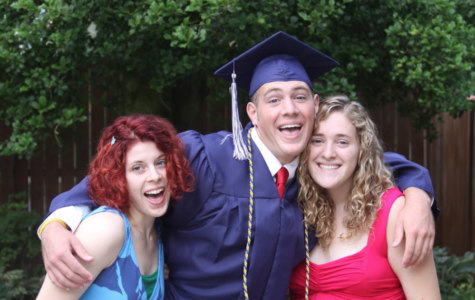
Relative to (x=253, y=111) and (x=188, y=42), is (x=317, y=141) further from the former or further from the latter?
(x=188, y=42)

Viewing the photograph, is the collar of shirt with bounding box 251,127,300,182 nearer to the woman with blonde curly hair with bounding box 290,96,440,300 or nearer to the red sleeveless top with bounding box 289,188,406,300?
the woman with blonde curly hair with bounding box 290,96,440,300

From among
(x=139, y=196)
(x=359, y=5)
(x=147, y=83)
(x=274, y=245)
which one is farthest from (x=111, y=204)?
(x=359, y=5)

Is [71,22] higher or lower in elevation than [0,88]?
higher

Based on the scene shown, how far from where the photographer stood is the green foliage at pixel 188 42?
3.05 metres

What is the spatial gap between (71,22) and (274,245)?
1.87 meters

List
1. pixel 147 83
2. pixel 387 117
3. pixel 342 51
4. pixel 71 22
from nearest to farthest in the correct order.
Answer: pixel 71 22
pixel 342 51
pixel 147 83
pixel 387 117

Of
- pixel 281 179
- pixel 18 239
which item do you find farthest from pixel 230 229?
pixel 18 239

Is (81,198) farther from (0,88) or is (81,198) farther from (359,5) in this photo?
(359,5)

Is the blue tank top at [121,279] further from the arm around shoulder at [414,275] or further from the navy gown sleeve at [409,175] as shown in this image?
the navy gown sleeve at [409,175]

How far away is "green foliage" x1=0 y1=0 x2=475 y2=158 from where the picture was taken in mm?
3052

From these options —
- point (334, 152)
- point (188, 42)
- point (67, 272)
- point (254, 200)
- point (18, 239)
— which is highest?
point (188, 42)

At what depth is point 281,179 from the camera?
2516 millimetres

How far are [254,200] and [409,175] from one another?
791 millimetres

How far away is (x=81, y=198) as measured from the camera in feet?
7.50
